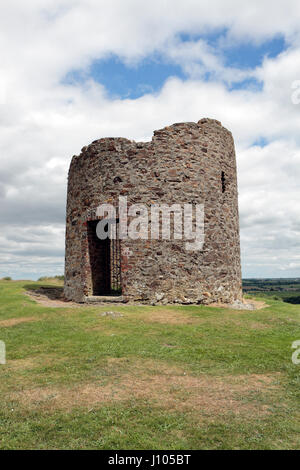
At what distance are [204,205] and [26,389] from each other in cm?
892

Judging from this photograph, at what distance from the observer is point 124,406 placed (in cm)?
461

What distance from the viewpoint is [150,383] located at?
5.33m

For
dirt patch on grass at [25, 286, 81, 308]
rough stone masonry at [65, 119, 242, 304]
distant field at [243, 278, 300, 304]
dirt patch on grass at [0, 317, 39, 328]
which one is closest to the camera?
dirt patch on grass at [0, 317, 39, 328]

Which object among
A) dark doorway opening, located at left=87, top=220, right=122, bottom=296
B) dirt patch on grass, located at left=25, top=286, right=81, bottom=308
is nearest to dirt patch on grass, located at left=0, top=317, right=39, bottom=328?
dirt patch on grass, located at left=25, top=286, right=81, bottom=308

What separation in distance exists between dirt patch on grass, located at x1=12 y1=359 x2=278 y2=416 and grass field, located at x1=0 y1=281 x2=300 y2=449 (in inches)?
0.6

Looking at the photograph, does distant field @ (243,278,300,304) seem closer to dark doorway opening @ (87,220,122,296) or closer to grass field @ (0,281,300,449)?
dark doorway opening @ (87,220,122,296)

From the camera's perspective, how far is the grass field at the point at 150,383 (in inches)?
155

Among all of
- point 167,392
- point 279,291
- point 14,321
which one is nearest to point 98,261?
point 14,321

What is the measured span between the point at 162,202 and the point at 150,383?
25.1ft

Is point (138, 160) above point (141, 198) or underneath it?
above

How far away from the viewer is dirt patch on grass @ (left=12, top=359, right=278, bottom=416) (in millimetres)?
4664

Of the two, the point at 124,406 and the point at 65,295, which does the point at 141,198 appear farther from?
the point at 124,406

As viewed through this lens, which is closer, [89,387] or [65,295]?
[89,387]
